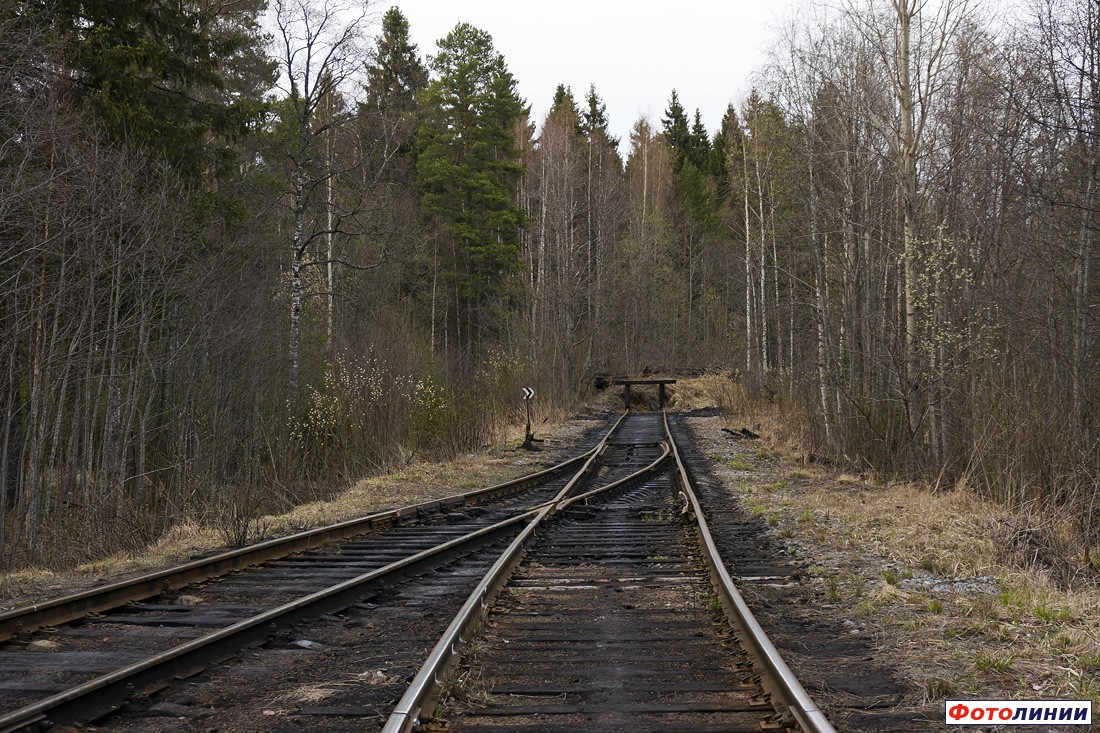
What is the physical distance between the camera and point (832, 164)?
781 inches

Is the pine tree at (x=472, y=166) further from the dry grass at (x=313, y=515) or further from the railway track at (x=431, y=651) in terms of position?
the railway track at (x=431, y=651)

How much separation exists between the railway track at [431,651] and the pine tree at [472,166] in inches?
1334

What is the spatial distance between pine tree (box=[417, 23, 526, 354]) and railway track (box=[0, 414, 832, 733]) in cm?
3388

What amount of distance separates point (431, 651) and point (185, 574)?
3.45 m

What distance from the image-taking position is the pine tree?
140 feet

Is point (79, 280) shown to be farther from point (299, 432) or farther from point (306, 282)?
point (306, 282)

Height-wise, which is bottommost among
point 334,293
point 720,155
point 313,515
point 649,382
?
point 313,515

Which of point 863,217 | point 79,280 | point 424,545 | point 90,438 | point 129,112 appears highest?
point 129,112

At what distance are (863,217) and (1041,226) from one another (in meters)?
4.95

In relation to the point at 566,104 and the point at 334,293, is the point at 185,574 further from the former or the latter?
the point at 566,104

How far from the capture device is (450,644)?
5.41 m

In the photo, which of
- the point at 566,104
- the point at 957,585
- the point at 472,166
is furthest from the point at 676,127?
the point at 957,585

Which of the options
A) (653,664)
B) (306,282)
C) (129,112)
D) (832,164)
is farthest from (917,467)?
(306,282)

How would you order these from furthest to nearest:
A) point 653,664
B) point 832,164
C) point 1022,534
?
point 832,164 < point 1022,534 < point 653,664
